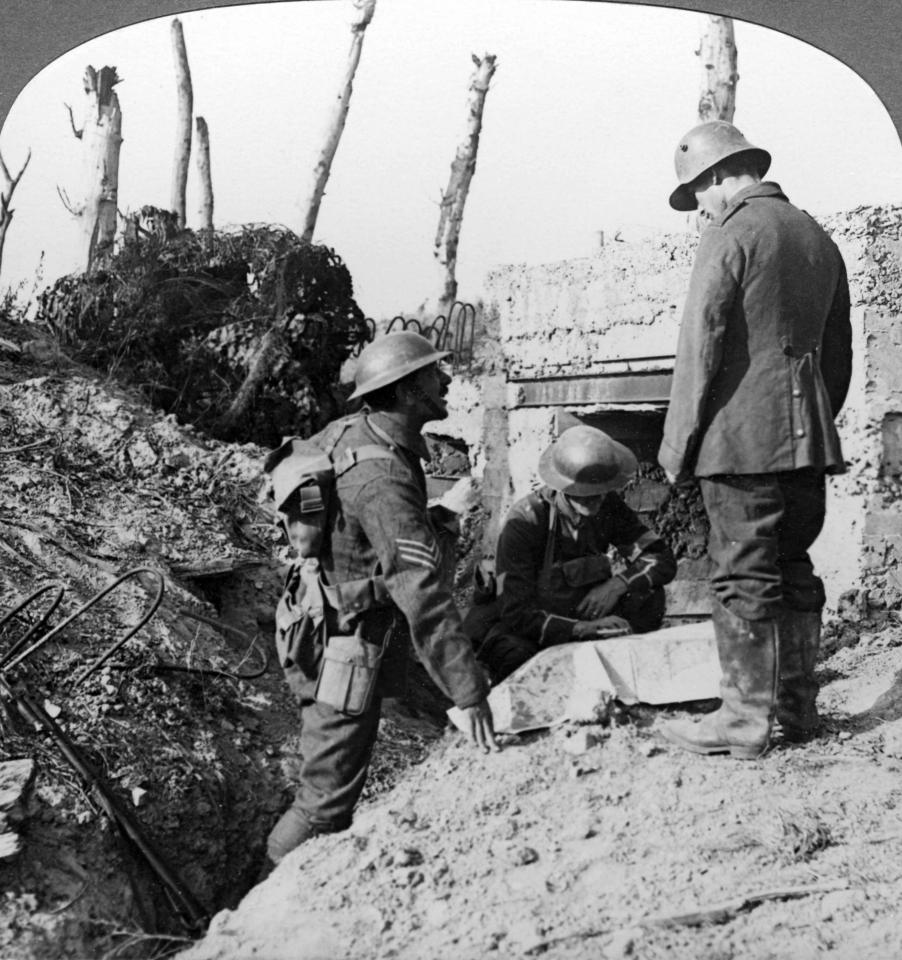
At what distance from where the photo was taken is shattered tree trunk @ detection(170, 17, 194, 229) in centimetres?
279

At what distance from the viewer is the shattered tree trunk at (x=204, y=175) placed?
279 centimetres

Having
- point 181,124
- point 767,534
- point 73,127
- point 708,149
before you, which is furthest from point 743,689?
point 73,127

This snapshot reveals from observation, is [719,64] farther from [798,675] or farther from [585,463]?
[798,675]

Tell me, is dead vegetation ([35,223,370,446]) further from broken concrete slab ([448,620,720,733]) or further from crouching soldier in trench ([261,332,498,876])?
broken concrete slab ([448,620,720,733])

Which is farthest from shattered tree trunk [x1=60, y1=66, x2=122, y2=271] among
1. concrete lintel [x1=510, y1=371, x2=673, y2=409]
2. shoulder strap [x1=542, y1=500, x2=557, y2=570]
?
shoulder strap [x1=542, y1=500, x2=557, y2=570]

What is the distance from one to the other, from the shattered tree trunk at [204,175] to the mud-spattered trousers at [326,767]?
4.11ft

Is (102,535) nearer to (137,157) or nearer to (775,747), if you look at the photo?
(137,157)

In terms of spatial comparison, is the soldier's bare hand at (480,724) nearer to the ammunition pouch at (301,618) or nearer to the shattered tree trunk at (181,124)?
the ammunition pouch at (301,618)

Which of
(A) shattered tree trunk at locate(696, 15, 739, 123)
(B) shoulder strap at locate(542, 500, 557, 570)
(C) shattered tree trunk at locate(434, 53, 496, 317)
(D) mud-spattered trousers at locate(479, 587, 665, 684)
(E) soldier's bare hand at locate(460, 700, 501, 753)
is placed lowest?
(E) soldier's bare hand at locate(460, 700, 501, 753)


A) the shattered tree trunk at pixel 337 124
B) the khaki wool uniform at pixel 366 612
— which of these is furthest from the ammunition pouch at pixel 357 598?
the shattered tree trunk at pixel 337 124

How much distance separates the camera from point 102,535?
10.1 feet

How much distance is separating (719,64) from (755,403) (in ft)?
3.00

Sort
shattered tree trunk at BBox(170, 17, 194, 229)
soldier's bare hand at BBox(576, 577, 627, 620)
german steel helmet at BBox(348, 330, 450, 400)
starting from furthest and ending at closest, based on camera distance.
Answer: soldier's bare hand at BBox(576, 577, 627, 620) → german steel helmet at BBox(348, 330, 450, 400) → shattered tree trunk at BBox(170, 17, 194, 229)

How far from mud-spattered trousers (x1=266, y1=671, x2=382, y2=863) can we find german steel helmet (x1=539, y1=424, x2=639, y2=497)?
2.86 feet
